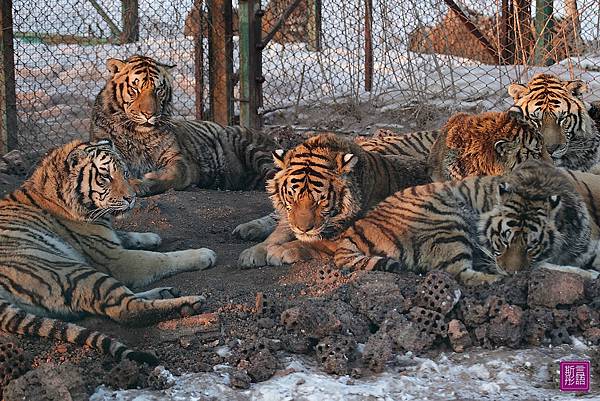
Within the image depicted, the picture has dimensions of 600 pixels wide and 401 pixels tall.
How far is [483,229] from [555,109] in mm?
2644

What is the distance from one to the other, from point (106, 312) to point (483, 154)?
286cm

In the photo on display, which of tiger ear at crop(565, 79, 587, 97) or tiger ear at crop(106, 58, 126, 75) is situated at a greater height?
tiger ear at crop(106, 58, 126, 75)

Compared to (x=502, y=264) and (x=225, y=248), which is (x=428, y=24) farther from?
(x=502, y=264)

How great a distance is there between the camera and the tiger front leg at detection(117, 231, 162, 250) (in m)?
6.51

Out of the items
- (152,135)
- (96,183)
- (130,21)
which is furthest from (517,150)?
(130,21)

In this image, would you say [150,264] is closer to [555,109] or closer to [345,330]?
[345,330]

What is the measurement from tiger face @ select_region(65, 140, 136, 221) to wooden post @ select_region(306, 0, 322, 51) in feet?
18.1

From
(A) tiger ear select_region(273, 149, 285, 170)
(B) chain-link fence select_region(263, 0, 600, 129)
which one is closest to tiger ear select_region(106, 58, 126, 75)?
(B) chain-link fence select_region(263, 0, 600, 129)

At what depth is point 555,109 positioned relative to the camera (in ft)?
25.7

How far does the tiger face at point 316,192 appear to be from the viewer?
5.95m

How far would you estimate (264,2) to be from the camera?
11938 millimetres

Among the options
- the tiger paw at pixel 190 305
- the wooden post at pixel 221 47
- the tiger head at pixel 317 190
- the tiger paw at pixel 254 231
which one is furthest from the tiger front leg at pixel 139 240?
Answer: the wooden post at pixel 221 47

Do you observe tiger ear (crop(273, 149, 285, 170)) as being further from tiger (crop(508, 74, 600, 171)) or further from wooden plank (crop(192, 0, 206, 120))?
wooden plank (crop(192, 0, 206, 120))

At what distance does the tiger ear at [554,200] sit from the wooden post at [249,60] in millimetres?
4555
